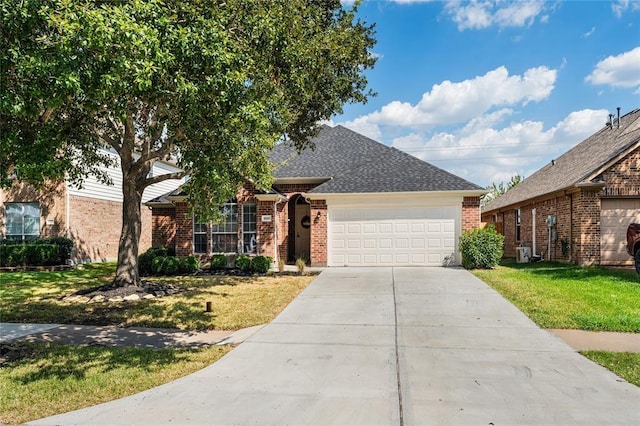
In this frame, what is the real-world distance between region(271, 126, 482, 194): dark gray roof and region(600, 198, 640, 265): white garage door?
4380 mm

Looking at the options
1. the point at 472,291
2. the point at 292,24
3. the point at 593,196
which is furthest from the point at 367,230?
the point at 292,24

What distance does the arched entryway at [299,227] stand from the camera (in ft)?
62.7

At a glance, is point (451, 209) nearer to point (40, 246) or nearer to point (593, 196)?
point (593, 196)

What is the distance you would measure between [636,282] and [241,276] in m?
11.8

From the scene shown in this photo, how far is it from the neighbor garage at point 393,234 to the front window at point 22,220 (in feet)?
43.1

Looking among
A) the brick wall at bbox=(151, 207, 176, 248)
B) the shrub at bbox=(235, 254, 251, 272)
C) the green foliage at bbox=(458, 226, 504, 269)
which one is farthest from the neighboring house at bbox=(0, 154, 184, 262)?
the green foliage at bbox=(458, 226, 504, 269)

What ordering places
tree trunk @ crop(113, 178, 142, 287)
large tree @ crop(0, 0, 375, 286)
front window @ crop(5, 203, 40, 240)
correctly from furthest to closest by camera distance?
front window @ crop(5, 203, 40, 240) → tree trunk @ crop(113, 178, 142, 287) → large tree @ crop(0, 0, 375, 286)

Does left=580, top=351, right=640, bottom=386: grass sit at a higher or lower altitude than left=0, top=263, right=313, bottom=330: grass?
higher

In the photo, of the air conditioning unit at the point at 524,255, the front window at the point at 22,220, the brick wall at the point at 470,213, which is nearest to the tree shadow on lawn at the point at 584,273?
the brick wall at the point at 470,213

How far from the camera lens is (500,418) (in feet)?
13.4

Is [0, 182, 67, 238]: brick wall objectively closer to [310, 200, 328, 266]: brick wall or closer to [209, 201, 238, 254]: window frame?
[209, 201, 238, 254]: window frame

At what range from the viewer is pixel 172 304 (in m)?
9.99

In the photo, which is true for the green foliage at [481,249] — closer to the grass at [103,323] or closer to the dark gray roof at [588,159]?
the dark gray roof at [588,159]

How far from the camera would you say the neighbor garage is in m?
16.2
